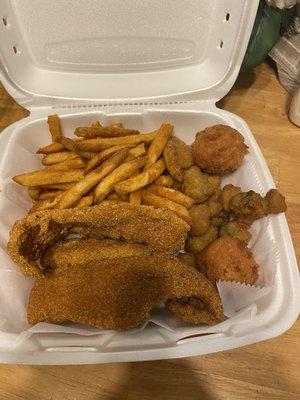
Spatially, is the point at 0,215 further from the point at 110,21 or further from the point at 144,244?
the point at 110,21

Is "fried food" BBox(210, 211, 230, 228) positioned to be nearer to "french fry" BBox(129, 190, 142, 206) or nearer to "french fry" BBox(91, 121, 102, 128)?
"french fry" BBox(129, 190, 142, 206)

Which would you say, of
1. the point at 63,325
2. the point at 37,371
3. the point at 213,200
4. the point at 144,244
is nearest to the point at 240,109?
the point at 213,200

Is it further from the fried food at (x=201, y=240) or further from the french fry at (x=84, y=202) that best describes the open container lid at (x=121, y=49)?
the fried food at (x=201, y=240)

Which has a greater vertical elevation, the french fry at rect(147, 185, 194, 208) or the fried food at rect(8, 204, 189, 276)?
the fried food at rect(8, 204, 189, 276)

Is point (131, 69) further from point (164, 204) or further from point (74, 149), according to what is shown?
point (164, 204)

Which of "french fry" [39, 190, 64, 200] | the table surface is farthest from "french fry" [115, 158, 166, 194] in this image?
the table surface

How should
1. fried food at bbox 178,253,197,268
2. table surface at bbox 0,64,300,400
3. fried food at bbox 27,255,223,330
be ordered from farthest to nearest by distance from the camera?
fried food at bbox 178,253,197,268 < table surface at bbox 0,64,300,400 < fried food at bbox 27,255,223,330

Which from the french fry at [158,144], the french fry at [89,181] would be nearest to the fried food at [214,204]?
the french fry at [158,144]
